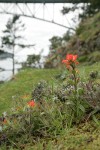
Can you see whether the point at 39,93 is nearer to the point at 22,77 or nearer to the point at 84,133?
the point at 84,133

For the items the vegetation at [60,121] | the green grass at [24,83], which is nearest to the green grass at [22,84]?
the green grass at [24,83]

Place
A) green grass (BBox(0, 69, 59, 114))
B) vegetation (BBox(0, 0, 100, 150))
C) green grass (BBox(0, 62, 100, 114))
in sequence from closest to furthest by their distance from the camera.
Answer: vegetation (BBox(0, 0, 100, 150)), green grass (BBox(0, 62, 100, 114)), green grass (BBox(0, 69, 59, 114))

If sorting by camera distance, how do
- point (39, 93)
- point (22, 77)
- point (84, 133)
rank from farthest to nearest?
point (22, 77)
point (39, 93)
point (84, 133)

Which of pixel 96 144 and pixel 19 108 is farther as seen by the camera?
pixel 19 108

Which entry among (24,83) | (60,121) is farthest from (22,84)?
(60,121)

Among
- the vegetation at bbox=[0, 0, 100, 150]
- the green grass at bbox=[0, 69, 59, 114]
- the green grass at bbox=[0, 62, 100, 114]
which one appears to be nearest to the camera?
the vegetation at bbox=[0, 0, 100, 150]

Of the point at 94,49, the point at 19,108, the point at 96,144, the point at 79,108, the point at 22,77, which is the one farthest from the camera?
the point at 94,49

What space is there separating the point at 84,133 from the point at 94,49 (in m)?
14.1

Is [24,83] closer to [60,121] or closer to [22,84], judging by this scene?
[22,84]

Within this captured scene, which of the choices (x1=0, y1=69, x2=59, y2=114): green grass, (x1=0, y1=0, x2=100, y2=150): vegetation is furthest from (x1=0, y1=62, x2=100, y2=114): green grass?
(x1=0, y1=0, x2=100, y2=150): vegetation

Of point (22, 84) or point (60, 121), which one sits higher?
point (22, 84)

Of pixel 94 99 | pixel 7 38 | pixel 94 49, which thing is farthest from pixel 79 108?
pixel 7 38

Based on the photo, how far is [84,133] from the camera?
410 cm

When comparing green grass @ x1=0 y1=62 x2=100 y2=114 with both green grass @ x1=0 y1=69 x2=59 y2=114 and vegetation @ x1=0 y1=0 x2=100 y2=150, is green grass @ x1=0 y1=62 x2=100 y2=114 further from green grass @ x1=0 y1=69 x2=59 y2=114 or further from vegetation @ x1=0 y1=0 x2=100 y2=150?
vegetation @ x1=0 y1=0 x2=100 y2=150
